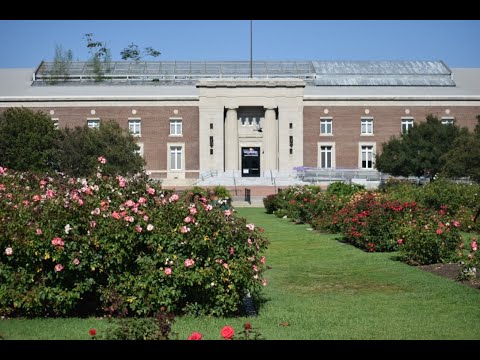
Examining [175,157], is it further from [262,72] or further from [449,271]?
[449,271]

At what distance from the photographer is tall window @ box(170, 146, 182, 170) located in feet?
219

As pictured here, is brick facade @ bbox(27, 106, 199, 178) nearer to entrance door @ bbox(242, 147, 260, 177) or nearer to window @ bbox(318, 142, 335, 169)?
entrance door @ bbox(242, 147, 260, 177)

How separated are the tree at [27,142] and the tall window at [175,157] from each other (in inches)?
767

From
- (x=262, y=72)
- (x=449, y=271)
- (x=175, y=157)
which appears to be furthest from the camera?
(x=262, y=72)

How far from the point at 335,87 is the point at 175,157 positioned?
1648cm

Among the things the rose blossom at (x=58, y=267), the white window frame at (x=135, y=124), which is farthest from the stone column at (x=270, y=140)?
the rose blossom at (x=58, y=267)

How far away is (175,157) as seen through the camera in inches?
2633

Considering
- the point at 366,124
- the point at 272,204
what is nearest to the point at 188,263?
the point at 272,204

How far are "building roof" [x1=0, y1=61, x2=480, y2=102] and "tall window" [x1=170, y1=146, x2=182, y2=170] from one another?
4441 millimetres

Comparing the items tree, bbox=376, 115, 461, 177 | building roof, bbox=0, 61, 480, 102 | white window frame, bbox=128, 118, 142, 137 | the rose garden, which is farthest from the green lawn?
building roof, bbox=0, 61, 480, 102

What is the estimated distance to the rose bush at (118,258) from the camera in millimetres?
8523

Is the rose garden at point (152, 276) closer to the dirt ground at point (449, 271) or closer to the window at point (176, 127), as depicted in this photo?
the dirt ground at point (449, 271)
